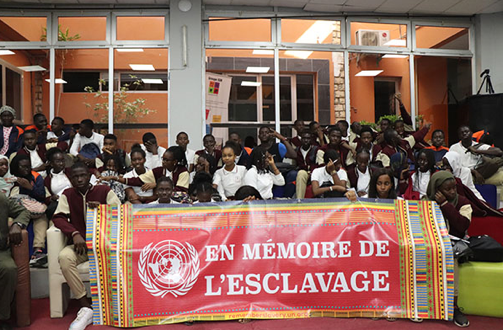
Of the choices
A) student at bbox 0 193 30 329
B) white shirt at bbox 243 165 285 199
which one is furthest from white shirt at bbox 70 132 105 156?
student at bbox 0 193 30 329

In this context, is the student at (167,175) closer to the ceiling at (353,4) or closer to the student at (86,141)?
the student at (86,141)

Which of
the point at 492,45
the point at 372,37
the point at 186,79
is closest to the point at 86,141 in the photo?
the point at 186,79

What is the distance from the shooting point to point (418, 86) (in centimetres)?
1064

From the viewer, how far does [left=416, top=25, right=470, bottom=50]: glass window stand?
34.6ft

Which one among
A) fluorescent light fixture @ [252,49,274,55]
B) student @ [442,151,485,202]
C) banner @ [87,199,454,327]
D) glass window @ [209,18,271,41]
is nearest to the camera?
banner @ [87,199,454,327]

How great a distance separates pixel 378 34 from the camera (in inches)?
408

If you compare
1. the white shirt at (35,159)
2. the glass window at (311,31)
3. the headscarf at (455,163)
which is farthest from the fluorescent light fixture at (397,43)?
the white shirt at (35,159)

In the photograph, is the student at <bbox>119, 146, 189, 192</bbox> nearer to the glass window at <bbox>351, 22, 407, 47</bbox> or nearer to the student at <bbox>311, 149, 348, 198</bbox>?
the student at <bbox>311, 149, 348, 198</bbox>

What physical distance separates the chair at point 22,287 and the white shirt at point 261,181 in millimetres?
3110

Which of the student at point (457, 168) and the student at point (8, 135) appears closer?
the student at point (457, 168)

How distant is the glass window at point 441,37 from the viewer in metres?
10.6

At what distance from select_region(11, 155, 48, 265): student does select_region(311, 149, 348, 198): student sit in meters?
3.53

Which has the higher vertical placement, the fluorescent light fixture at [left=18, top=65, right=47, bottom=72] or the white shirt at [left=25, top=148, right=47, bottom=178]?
the fluorescent light fixture at [left=18, top=65, right=47, bottom=72]

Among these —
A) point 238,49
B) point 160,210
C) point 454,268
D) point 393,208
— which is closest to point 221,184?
point 160,210
